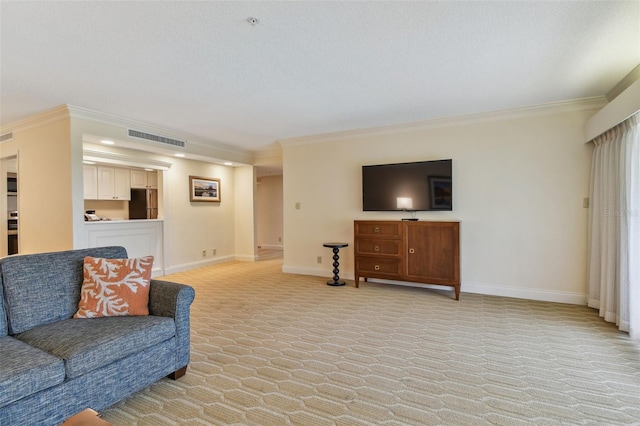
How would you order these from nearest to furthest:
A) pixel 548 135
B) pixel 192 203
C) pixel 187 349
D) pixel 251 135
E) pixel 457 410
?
pixel 457 410 → pixel 187 349 → pixel 548 135 → pixel 251 135 → pixel 192 203

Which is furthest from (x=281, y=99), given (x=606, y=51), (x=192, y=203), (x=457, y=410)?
(x=192, y=203)

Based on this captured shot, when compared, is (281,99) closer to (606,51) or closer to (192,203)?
(606,51)

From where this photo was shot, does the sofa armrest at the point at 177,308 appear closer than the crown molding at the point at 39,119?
Yes

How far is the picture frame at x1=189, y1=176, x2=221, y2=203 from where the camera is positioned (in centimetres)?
657

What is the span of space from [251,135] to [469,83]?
138 inches

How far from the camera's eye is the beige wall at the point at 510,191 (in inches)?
159

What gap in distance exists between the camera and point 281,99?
12.3ft

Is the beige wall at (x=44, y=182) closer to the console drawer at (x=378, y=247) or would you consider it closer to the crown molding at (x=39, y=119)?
the crown molding at (x=39, y=119)

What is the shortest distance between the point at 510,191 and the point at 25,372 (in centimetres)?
496

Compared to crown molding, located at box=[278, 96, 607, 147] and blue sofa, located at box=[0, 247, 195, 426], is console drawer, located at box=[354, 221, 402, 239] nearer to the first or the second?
crown molding, located at box=[278, 96, 607, 147]

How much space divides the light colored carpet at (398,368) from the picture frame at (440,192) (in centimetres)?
137

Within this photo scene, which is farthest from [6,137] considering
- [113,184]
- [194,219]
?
[194,219]

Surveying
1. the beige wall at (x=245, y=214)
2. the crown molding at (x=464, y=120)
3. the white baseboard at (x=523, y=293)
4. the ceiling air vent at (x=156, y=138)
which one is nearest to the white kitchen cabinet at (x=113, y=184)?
the ceiling air vent at (x=156, y=138)

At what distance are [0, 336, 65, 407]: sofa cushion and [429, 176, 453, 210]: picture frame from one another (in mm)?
4383
